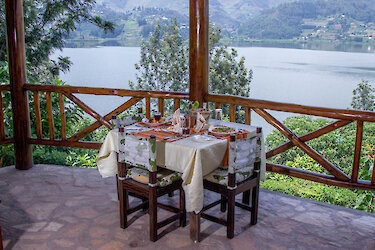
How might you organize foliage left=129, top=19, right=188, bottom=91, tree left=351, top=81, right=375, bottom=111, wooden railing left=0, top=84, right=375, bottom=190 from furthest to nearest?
foliage left=129, top=19, right=188, bottom=91, tree left=351, top=81, right=375, bottom=111, wooden railing left=0, top=84, right=375, bottom=190

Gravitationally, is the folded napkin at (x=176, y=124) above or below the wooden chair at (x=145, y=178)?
above

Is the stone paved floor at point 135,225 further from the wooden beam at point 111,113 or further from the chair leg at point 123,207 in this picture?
the wooden beam at point 111,113

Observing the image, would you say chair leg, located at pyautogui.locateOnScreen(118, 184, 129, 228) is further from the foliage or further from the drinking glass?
the foliage

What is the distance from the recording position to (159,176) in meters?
2.87

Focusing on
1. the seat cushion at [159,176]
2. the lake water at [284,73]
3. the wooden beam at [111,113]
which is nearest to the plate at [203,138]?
the seat cushion at [159,176]

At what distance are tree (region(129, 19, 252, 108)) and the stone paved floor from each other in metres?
6.18

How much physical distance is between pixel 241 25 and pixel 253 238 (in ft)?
18.0

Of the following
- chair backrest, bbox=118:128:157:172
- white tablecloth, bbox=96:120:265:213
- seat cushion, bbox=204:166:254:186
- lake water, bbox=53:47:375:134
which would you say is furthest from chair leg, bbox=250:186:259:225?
lake water, bbox=53:47:375:134

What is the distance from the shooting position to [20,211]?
3.39 meters

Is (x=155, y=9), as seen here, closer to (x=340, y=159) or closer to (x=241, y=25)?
(x=241, y=25)

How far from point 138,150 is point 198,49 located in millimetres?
1606

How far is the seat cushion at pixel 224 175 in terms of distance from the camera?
2.83 m

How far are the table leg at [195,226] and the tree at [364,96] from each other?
25.1ft

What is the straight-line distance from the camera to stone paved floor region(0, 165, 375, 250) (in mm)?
2836
